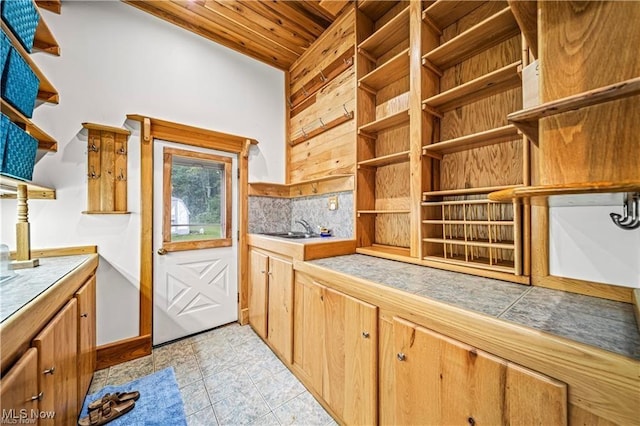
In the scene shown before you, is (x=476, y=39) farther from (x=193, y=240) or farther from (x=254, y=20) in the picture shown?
(x=193, y=240)

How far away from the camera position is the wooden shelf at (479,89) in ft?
4.06

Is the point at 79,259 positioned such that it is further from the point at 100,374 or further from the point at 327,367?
the point at 327,367

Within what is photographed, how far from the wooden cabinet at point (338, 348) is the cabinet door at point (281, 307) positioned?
8 centimetres

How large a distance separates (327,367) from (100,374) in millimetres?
1880

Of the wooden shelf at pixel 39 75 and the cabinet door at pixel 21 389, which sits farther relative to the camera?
the wooden shelf at pixel 39 75

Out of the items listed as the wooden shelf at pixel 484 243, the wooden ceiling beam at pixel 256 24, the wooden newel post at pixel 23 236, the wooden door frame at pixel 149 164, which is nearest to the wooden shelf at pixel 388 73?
the wooden ceiling beam at pixel 256 24

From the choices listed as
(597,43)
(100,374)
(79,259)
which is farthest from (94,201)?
(597,43)

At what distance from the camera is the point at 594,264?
0.98m

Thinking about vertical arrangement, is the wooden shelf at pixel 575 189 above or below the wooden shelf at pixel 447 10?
below

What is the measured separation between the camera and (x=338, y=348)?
1352mm

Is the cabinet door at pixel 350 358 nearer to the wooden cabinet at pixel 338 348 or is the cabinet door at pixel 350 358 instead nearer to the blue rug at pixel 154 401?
the wooden cabinet at pixel 338 348

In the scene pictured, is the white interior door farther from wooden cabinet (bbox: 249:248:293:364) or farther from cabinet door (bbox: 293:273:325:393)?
cabinet door (bbox: 293:273:325:393)

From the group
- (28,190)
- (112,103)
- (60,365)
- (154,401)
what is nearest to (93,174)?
(28,190)

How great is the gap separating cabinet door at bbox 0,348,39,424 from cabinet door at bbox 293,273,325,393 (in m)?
1.20
